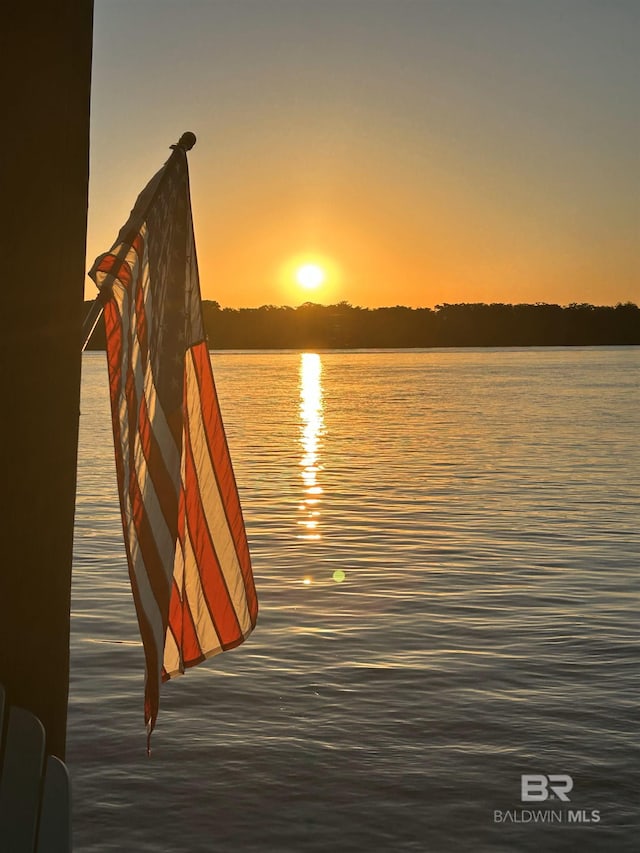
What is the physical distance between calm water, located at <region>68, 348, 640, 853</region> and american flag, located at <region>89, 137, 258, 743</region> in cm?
316

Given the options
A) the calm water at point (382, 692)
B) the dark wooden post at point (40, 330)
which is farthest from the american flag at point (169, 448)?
the calm water at point (382, 692)

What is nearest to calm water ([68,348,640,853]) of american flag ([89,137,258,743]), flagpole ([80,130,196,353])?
american flag ([89,137,258,743])

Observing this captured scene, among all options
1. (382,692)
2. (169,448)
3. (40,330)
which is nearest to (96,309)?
(169,448)

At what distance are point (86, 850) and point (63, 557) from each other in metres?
4.37

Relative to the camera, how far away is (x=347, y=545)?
1797 cm

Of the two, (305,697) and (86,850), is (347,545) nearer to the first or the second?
(305,697)

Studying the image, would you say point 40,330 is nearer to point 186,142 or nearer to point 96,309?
point 96,309

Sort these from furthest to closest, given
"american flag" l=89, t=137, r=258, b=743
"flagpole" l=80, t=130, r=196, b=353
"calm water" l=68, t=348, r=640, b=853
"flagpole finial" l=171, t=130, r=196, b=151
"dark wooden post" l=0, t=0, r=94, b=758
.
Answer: "calm water" l=68, t=348, r=640, b=853
"flagpole finial" l=171, t=130, r=196, b=151
"american flag" l=89, t=137, r=258, b=743
"flagpole" l=80, t=130, r=196, b=353
"dark wooden post" l=0, t=0, r=94, b=758

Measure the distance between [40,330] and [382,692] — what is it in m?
7.33

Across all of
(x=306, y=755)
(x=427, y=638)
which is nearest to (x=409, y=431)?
(x=427, y=638)

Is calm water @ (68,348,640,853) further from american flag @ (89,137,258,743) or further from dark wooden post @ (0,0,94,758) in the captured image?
dark wooden post @ (0,0,94,758)

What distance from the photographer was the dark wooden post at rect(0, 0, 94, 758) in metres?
2.89

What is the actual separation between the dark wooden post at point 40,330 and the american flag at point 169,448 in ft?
1.64

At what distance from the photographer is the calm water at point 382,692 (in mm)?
7312
